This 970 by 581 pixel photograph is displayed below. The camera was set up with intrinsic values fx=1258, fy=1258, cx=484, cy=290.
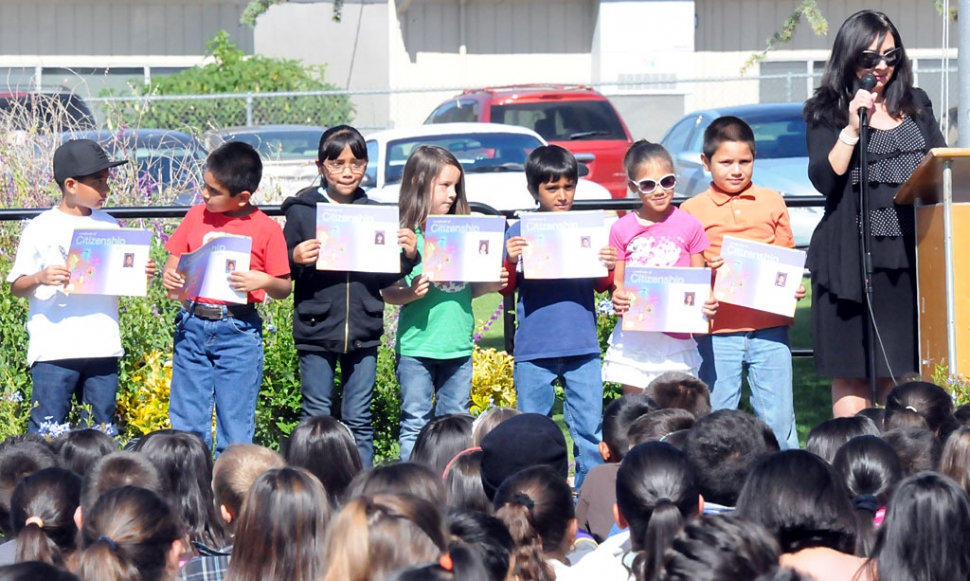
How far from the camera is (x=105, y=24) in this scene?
2372cm

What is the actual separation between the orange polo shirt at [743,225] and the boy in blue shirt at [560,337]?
0.53 m

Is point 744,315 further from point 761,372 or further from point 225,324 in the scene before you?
point 225,324

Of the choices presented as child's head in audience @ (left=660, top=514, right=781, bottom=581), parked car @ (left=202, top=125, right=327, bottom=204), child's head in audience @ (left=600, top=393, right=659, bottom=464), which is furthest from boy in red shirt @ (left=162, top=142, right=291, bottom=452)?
parked car @ (left=202, top=125, right=327, bottom=204)

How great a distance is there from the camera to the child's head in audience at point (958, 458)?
387 centimetres

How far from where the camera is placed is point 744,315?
232 inches

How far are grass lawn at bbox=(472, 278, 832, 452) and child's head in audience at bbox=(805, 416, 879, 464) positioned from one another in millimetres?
2496

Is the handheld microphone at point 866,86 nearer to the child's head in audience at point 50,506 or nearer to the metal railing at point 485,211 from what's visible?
the metal railing at point 485,211

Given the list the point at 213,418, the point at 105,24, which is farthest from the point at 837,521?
the point at 105,24

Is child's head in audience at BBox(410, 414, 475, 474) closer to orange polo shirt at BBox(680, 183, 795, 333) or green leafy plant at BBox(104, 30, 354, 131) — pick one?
orange polo shirt at BBox(680, 183, 795, 333)

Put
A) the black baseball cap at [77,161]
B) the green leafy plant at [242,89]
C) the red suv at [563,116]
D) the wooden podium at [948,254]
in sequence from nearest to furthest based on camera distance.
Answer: the wooden podium at [948,254], the black baseball cap at [77,161], the red suv at [563,116], the green leafy plant at [242,89]

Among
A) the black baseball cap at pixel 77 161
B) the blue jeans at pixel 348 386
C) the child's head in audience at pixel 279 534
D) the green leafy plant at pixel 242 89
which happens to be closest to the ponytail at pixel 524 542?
the child's head in audience at pixel 279 534

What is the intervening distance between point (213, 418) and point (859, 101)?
3.49m

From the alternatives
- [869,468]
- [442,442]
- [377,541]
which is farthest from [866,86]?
[377,541]

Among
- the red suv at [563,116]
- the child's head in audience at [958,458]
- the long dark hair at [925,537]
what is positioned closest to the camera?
the long dark hair at [925,537]
